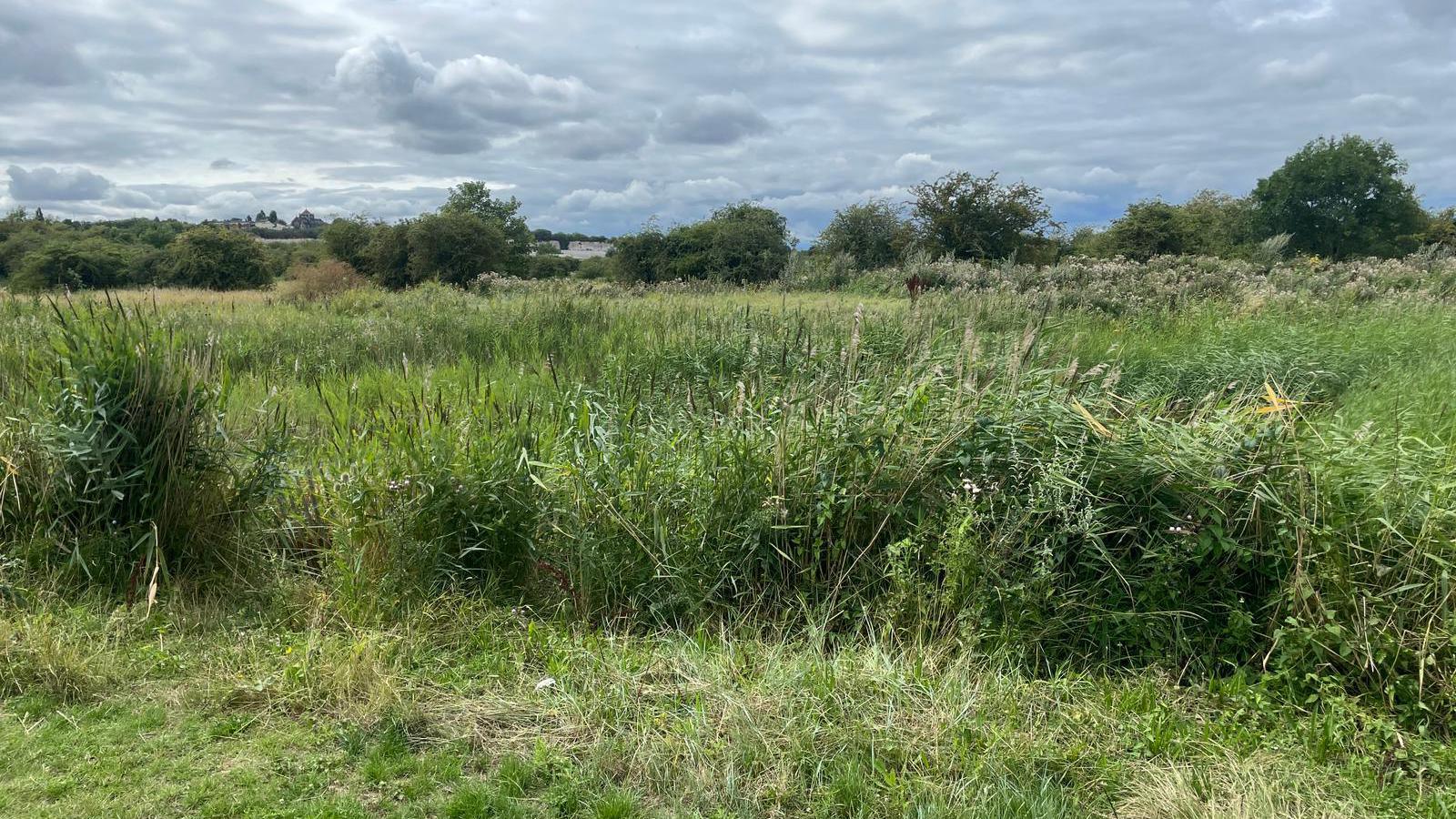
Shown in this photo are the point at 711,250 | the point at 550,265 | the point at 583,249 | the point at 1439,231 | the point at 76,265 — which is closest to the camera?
the point at 711,250

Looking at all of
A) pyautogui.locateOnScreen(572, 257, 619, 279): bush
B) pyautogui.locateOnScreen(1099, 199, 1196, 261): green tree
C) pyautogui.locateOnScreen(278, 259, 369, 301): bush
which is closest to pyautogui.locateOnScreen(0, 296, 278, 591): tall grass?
pyautogui.locateOnScreen(278, 259, 369, 301): bush

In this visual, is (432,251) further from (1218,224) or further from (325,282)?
(1218,224)

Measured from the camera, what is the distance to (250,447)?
473 centimetres

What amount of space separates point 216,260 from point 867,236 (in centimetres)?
3636

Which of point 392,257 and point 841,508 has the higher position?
point 392,257

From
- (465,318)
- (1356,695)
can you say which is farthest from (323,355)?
(1356,695)

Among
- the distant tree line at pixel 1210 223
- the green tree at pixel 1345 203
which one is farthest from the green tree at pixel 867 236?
the green tree at pixel 1345 203

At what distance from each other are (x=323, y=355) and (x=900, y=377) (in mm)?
8256

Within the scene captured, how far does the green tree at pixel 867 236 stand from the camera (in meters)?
29.5

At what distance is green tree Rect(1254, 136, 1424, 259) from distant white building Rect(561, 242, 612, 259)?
4356 cm

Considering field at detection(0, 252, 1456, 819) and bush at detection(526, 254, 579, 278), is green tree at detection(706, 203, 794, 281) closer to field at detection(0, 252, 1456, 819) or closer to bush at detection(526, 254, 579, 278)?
bush at detection(526, 254, 579, 278)

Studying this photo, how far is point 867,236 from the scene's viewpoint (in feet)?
99.7

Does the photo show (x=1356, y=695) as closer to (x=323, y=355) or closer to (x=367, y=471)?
(x=367, y=471)

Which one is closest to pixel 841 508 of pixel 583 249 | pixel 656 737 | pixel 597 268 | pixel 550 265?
pixel 656 737
